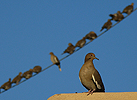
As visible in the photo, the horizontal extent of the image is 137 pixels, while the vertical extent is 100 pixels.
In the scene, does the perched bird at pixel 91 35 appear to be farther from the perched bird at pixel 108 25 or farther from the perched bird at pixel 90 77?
the perched bird at pixel 90 77

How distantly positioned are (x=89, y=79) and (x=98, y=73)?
415 millimetres

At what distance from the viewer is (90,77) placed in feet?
29.0

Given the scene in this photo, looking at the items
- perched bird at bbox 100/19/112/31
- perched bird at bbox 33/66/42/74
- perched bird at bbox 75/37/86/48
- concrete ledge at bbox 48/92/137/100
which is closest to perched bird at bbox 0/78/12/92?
perched bird at bbox 33/66/42/74

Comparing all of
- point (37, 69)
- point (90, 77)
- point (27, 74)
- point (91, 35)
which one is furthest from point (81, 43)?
point (90, 77)

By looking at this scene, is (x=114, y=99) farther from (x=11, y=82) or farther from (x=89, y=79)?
(x=11, y=82)

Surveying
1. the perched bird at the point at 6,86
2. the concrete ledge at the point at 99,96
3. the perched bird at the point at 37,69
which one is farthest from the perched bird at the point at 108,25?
the concrete ledge at the point at 99,96

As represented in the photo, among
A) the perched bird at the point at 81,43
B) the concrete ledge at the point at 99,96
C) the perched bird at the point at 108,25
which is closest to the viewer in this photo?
the perched bird at the point at 81,43

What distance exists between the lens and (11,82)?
16.5 ft

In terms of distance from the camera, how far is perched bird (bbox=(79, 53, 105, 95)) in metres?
8.82

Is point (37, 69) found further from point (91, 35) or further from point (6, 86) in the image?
point (91, 35)

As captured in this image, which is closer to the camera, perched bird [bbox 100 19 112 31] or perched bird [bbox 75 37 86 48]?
perched bird [bbox 75 37 86 48]

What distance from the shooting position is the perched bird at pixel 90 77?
28.9 feet

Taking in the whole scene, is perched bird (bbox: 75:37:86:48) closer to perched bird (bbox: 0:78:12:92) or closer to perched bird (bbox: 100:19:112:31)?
perched bird (bbox: 100:19:112:31)

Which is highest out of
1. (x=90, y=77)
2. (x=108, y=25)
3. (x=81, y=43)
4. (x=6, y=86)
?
(x=90, y=77)
